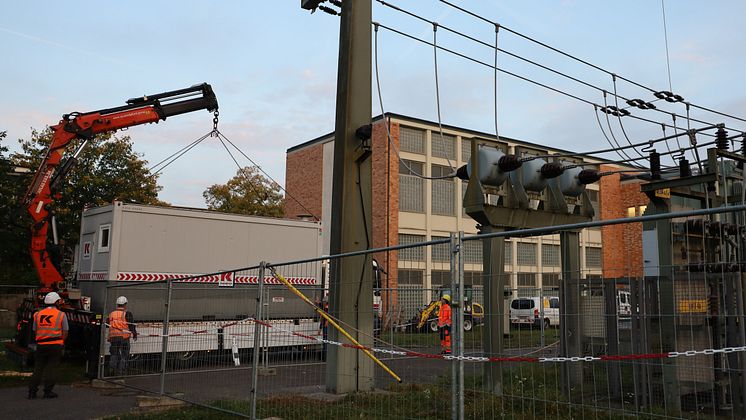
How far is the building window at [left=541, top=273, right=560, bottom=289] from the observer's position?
553cm

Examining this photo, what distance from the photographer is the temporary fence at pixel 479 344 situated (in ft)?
19.1

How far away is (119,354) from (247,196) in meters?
37.7

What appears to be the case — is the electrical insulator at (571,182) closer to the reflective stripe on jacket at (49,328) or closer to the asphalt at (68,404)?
the asphalt at (68,404)

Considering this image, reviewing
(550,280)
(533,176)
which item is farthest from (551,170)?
(550,280)

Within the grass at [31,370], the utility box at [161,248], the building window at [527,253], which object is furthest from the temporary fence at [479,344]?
the utility box at [161,248]

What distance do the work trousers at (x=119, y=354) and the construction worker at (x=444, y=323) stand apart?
27.7 feet

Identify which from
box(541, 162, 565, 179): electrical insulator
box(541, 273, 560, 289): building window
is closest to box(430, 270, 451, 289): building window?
box(541, 273, 560, 289): building window

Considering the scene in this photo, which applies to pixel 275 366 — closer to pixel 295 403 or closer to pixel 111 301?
pixel 295 403

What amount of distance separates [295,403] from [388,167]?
2548 cm

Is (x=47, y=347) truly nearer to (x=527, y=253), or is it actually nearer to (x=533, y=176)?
(x=527, y=253)

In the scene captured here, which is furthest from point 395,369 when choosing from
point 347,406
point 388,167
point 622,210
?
point 622,210

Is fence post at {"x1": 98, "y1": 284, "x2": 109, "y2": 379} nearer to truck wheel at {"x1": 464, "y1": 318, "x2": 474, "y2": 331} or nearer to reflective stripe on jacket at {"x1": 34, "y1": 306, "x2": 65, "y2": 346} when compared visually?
reflective stripe on jacket at {"x1": 34, "y1": 306, "x2": 65, "y2": 346}

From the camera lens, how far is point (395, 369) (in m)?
7.60

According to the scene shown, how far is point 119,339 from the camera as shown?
1313 cm
